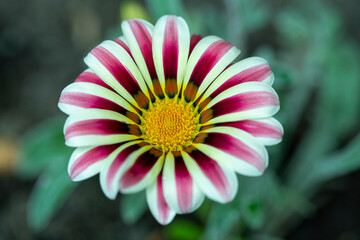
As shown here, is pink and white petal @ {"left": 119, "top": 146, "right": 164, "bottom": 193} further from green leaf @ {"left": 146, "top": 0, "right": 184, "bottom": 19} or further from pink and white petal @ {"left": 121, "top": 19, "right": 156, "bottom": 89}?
green leaf @ {"left": 146, "top": 0, "right": 184, "bottom": 19}

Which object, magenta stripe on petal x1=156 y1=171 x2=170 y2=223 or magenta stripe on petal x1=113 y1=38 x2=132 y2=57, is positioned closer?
magenta stripe on petal x1=156 y1=171 x2=170 y2=223

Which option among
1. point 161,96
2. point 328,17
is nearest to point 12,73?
point 161,96

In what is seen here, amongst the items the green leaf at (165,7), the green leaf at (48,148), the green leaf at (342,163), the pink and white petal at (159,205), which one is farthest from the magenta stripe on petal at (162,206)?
the green leaf at (342,163)

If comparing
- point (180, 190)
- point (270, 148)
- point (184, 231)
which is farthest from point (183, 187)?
point (184, 231)

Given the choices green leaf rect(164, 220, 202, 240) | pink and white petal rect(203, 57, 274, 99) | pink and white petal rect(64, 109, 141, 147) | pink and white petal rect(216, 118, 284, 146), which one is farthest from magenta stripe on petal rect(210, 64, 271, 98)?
green leaf rect(164, 220, 202, 240)

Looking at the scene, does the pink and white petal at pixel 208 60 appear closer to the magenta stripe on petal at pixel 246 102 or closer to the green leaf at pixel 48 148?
the magenta stripe on petal at pixel 246 102

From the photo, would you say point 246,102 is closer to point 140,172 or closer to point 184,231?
point 140,172
